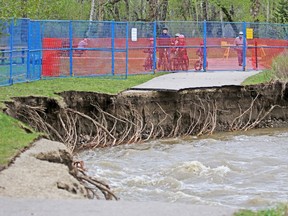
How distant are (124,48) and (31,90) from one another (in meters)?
7.14

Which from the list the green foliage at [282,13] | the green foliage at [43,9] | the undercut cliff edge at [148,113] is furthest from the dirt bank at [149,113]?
the green foliage at [282,13]

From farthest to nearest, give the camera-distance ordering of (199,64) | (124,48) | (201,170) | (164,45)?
(199,64) → (164,45) → (124,48) → (201,170)

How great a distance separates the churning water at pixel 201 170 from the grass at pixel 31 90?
2.09 m

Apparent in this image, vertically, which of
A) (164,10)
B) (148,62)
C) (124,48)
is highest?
(164,10)

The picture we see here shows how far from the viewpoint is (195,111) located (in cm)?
2230

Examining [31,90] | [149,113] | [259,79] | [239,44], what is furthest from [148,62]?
[31,90]

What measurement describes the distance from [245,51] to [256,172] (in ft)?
48.4

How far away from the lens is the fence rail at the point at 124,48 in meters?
23.2

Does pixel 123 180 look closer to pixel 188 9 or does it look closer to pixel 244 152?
pixel 244 152

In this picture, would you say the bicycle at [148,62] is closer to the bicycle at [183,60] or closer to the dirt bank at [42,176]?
the bicycle at [183,60]

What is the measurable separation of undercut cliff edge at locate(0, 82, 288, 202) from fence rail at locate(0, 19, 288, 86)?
10.3 ft

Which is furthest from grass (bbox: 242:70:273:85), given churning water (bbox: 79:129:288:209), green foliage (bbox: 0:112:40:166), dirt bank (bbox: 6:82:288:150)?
green foliage (bbox: 0:112:40:166)

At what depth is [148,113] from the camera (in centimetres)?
2152

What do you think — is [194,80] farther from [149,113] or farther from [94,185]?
[94,185]
